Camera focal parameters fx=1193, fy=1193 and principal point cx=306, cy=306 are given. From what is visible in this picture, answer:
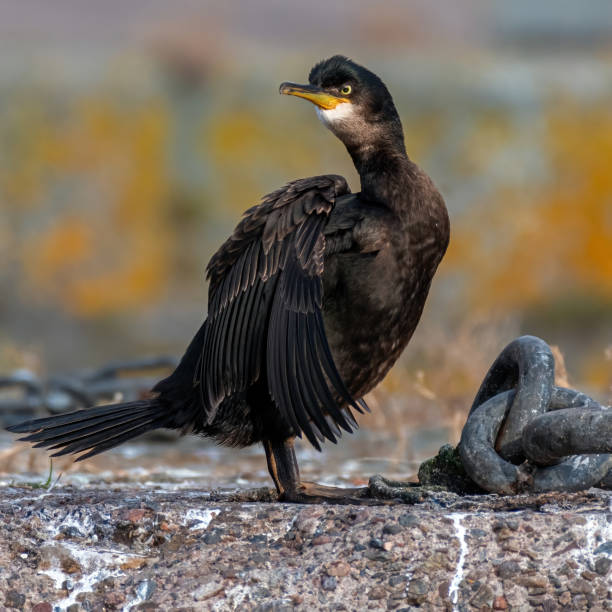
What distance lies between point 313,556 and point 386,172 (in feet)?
4.84

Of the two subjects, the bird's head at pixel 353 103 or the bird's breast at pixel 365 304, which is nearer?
the bird's breast at pixel 365 304

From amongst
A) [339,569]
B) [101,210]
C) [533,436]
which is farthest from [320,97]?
[101,210]

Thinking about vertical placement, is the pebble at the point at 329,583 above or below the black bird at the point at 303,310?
below

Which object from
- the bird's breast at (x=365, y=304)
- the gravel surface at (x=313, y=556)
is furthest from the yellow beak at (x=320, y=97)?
the gravel surface at (x=313, y=556)

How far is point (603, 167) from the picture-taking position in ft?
47.2

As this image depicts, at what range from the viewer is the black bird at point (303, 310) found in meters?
3.66

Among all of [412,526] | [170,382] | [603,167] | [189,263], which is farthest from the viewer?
[189,263]

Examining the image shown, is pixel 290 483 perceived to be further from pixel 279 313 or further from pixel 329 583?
pixel 329 583

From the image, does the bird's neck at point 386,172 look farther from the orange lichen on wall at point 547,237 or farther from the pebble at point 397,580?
the orange lichen on wall at point 547,237

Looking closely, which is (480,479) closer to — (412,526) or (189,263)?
(412,526)

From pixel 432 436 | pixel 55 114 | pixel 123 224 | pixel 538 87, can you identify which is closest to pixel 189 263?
pixel 123 224

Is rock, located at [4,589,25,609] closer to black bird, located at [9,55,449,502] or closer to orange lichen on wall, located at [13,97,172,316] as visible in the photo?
black bird, located at [9,55,449,502]

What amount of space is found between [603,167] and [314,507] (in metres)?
11.9

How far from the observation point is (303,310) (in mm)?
3660
